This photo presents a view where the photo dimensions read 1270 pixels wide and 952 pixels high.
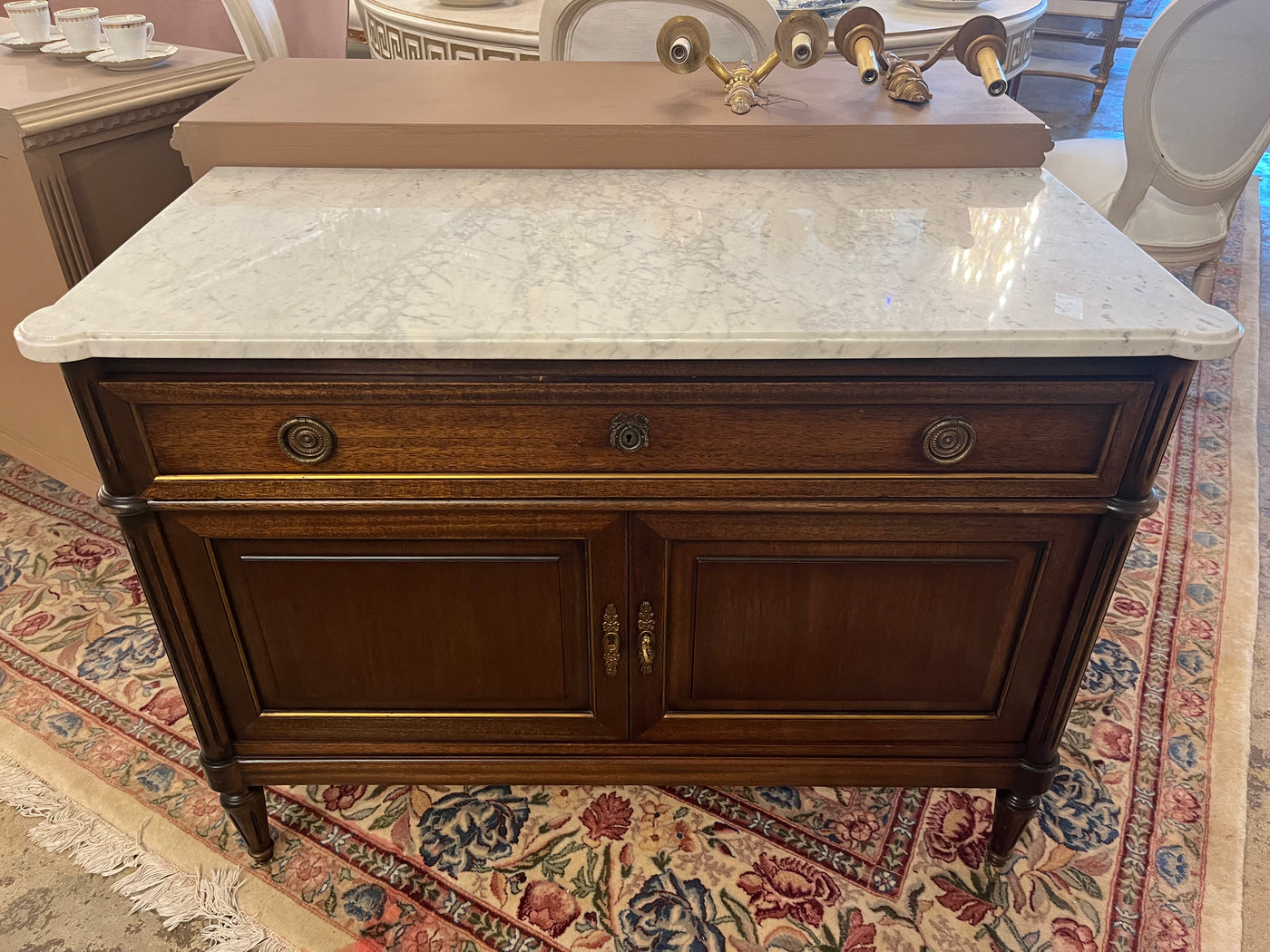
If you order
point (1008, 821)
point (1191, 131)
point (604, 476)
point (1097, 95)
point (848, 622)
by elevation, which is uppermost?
point (1191, 131)

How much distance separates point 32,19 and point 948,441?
1717mm

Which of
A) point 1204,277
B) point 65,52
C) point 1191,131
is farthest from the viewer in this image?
point 1204,277

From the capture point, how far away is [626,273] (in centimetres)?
94

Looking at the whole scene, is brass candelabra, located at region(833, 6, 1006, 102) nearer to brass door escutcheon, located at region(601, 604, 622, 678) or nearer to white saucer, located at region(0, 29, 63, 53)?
brass door escutcheon, located at region(601, 604, 622, 678)

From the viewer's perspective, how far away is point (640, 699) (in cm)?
112

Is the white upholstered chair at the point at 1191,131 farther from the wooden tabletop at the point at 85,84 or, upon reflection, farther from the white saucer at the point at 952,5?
the wooden tabletop at the point at 85,84

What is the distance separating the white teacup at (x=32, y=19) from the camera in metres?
1.57

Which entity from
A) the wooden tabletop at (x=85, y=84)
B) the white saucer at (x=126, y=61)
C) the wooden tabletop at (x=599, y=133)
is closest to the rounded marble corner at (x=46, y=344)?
the wooden tabletop at (x=599, y=133)

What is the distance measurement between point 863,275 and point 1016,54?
1761 mm

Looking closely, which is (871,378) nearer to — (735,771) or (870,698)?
(870,698)

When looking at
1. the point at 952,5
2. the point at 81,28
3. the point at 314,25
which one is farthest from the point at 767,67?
the point at 314,25

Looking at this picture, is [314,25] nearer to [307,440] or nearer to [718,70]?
[718,70]

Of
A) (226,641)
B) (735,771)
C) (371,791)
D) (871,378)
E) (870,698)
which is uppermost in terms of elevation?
(871,378)

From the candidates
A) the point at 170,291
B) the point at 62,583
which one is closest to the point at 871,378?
the point at 170,291
